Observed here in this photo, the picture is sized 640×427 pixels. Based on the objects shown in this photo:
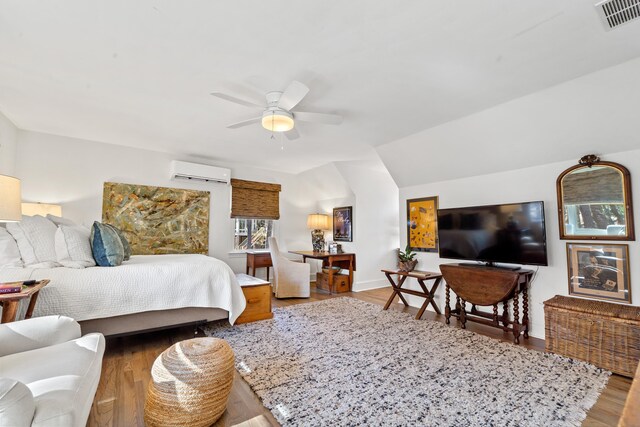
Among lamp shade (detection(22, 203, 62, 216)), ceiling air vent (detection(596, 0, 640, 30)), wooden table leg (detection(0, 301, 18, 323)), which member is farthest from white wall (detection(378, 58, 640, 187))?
lamp shade (detection(22, 203, 62, 216))

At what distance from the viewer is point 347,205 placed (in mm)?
5398

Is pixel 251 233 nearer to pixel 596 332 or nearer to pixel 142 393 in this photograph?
pixel 142 393

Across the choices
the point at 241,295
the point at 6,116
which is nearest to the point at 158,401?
the point at 241,295

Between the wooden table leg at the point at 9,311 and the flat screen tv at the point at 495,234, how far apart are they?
385cm

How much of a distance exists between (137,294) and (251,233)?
3.07 m

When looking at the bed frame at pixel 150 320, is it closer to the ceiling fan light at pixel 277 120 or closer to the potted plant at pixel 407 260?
the ceiling fan light at pixel 277 120

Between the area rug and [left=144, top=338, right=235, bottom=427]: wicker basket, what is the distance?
13.6 inches

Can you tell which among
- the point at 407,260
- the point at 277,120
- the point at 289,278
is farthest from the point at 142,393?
the point at 407,260

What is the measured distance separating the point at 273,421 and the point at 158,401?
2.01 ft

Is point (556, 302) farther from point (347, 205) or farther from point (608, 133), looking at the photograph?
point (347, 205)

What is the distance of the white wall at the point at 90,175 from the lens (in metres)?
3.57

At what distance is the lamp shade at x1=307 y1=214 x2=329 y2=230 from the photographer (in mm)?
5613

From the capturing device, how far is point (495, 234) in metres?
3.10

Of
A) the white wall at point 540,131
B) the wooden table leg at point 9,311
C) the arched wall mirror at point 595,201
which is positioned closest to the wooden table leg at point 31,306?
the wooden table leg at point 9,311
